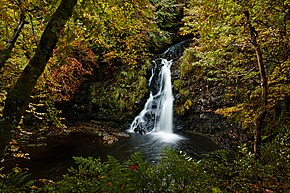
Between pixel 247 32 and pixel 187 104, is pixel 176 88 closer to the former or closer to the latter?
pixel 187 104

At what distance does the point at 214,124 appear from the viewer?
11.1 meters

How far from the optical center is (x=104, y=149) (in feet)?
31.8

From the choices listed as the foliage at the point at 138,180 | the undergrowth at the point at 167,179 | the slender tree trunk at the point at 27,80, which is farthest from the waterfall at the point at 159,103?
the slender tree trunk at the point at 27,80

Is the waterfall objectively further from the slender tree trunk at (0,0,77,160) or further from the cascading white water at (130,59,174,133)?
the slender tree trunk at (0,0,77,160)

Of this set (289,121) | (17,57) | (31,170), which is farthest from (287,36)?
(31,170)

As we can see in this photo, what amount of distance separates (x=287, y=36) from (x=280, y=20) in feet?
2.70

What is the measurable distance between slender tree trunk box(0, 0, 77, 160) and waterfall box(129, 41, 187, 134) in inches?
440

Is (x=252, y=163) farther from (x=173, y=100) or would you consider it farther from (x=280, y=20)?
(x=173, y=100)

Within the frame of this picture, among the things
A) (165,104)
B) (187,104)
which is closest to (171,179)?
(187,104)

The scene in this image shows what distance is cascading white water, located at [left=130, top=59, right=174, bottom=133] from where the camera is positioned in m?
13.1

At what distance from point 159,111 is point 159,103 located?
0.62 metres

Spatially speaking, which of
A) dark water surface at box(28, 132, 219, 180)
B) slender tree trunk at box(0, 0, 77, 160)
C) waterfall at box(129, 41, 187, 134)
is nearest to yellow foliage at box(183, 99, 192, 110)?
waterfall at box(129, 41, 187, 134)

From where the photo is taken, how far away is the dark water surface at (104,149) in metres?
7.75

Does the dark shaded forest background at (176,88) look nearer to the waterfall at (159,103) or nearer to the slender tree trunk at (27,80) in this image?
the slender tree trunk at (27,80)
